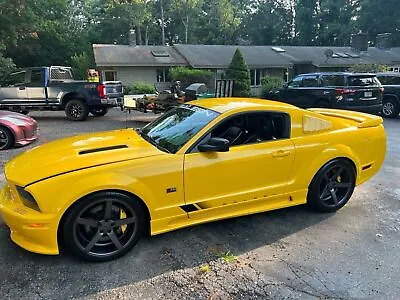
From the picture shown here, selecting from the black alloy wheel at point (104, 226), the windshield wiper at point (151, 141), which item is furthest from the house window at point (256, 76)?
the black alloy wheel at point (104, 226)

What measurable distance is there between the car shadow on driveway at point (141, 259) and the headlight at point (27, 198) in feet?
1.90

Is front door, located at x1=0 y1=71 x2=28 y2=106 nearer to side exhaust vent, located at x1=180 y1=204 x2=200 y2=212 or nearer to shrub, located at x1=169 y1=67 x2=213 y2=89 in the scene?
side exhaust vent, located at x1=180 y1=204 x2=200 y2=212

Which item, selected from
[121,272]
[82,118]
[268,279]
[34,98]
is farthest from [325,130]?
[34,98]

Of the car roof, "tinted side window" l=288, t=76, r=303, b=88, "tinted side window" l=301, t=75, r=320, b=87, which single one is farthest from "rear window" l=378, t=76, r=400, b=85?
the car roof

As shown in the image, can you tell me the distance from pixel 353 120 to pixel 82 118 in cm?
949

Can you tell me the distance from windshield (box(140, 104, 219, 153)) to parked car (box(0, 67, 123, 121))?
7.88 m

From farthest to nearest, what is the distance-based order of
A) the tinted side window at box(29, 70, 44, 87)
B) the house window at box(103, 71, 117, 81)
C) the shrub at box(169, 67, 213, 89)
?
1. the house window at box(103, 71, 117, 81)
2. the shrub at box(169, 67, 213, 89)
3. the tinted side window at box(29, 70, 44, 87)

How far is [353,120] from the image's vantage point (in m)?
4.60

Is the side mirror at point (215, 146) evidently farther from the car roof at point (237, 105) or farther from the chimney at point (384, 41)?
the chimney at point (384, 41)

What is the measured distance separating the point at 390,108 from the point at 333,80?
2.83 m

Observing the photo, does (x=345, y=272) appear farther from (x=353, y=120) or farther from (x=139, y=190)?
(x=353, y=120)

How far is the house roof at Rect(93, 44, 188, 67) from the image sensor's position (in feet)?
75.7

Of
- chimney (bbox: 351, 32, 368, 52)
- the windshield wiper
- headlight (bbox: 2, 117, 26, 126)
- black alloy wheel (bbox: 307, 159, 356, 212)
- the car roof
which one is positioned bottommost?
black alloy wheel (bbox: 307, 159, 356, 212)

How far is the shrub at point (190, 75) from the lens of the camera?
22156 millimetres
